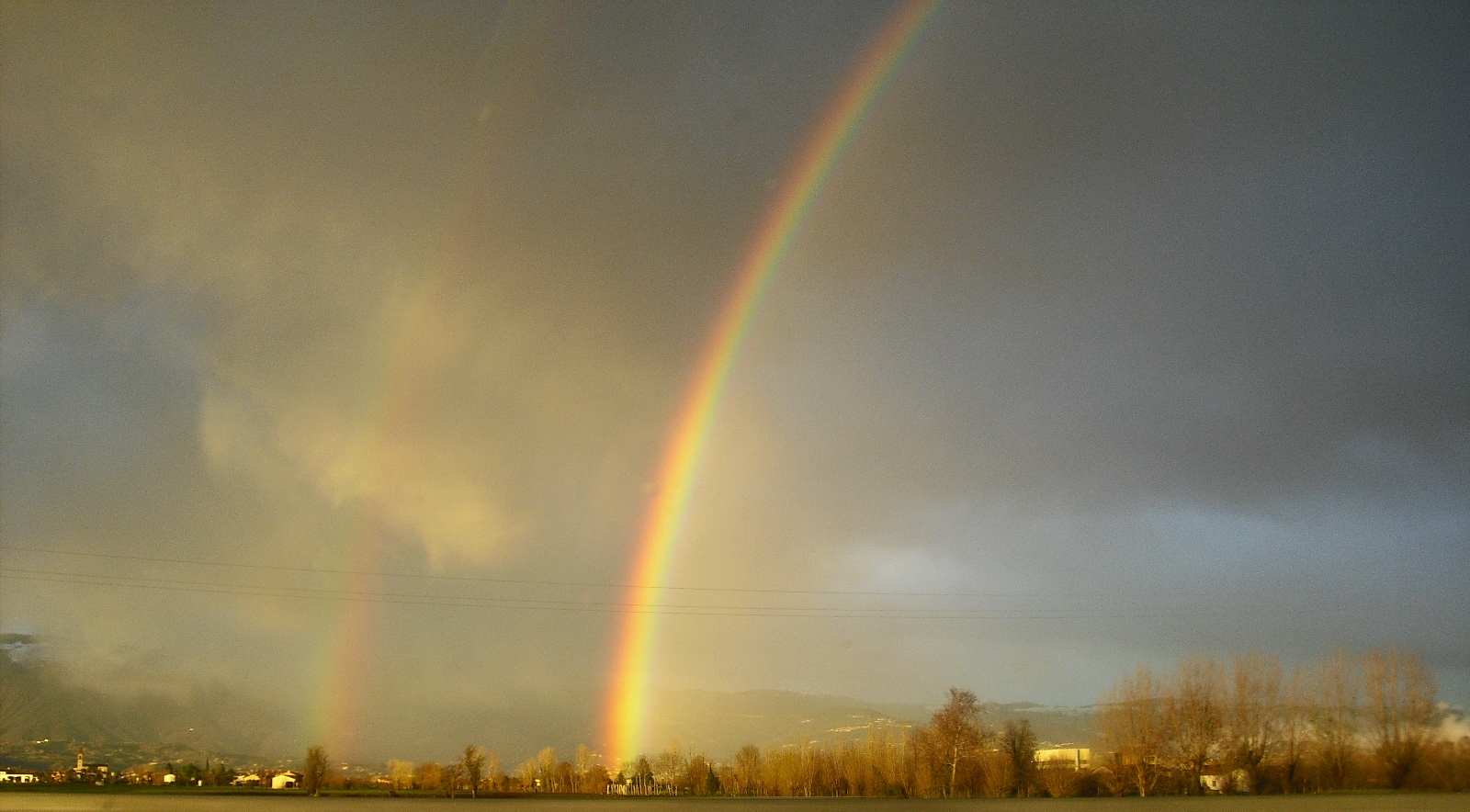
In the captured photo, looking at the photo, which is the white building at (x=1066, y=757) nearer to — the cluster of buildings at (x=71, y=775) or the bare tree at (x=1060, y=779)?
the bare tree at (x=1060, y=779)

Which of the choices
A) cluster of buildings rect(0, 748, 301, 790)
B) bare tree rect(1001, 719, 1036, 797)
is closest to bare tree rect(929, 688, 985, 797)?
bare tree rect(1001, 719, 1036, 797)

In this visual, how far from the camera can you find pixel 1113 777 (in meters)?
73.2

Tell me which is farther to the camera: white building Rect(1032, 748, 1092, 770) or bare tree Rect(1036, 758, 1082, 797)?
white building Rect(1032, 748, 1092, 770)

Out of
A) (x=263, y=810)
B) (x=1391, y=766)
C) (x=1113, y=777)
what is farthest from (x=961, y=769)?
(x=263, y=810)

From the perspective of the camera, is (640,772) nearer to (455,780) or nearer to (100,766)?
(455,780)

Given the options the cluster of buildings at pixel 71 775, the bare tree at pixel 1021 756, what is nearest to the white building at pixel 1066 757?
the bare tree at pixel 1021 756

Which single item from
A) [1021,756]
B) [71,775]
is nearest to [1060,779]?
[1021,756]

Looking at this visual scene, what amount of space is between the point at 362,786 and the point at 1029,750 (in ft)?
217

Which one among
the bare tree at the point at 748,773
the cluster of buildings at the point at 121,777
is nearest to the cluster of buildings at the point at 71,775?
the cluster of buildings at the point at 121,777

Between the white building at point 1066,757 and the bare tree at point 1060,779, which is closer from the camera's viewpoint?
the bare tree at point 1060,779

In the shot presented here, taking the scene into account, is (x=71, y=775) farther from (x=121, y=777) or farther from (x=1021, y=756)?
(x=1021, y=756)

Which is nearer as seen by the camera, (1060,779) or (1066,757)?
(1060,779)

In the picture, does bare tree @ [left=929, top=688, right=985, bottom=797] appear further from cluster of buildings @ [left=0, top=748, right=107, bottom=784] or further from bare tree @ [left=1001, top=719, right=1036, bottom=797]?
cluster of buildings @ [left=0, top=748, right=107, bottom=784]

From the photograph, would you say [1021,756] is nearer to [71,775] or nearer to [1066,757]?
[1066,757]
